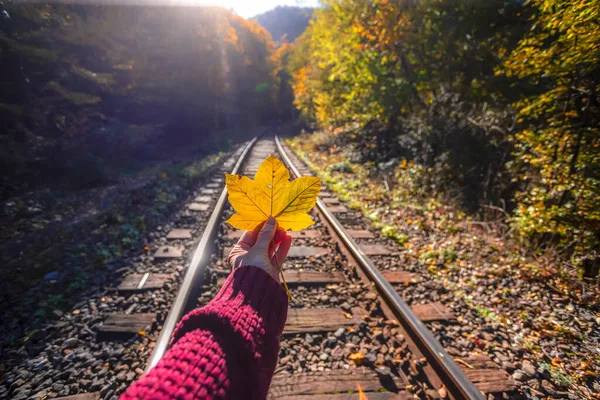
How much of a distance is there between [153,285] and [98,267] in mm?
1001

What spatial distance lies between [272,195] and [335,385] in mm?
1792

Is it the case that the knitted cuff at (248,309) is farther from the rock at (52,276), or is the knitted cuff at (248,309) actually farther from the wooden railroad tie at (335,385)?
the rock at (52,276)

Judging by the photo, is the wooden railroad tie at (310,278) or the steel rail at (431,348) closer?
the steel rail at (431,348)

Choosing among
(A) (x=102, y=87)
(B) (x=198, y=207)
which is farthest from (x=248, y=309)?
(A) (x=102, y=87)

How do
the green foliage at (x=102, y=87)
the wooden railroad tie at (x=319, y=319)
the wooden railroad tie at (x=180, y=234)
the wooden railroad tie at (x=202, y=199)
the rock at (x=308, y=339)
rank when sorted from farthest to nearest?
the green foliage at (x=102, y=87) → the wooden railroad tie at (x=202, y=199) → the wooden railroad tie at (x=180, y=234) → the wooden railroad tie at (x=319, y=319) → the rock at (x=308, y=339)

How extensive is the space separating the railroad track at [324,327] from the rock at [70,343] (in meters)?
0.13

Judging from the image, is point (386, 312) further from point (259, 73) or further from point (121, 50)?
point (259, 73)

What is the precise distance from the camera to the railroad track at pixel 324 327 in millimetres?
2115

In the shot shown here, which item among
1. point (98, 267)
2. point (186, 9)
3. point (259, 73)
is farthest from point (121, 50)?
point (259, 73)

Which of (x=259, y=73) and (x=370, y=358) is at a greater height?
(x=259, y=73)

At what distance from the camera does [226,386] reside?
32.1 inches

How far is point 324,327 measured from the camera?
8.81 ft

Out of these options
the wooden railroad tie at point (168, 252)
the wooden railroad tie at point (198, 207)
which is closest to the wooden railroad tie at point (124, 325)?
the wooden railroad tie at point (168, 252)

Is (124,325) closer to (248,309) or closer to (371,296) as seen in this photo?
(248,309)
